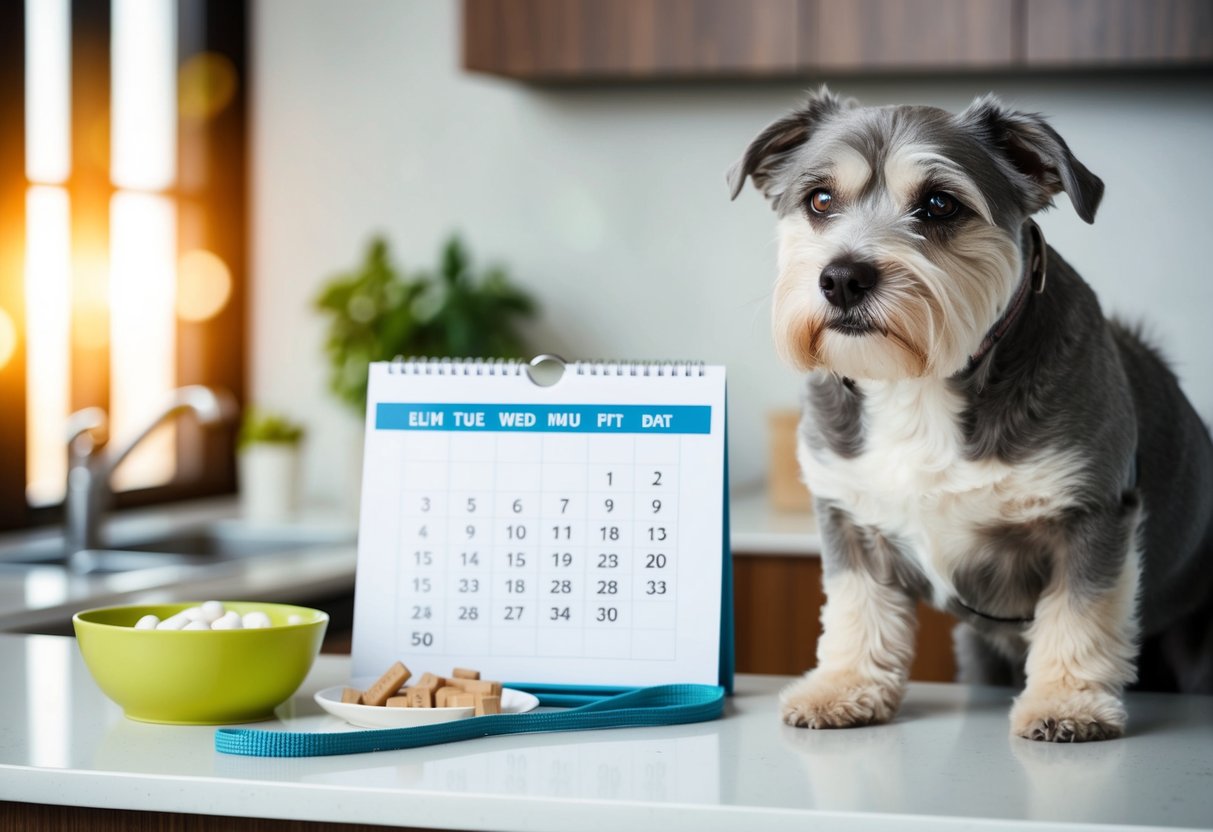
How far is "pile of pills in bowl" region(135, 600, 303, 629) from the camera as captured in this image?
1.25 metres

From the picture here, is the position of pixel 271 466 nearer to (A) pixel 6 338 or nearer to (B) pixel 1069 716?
(A) pixel 6 338

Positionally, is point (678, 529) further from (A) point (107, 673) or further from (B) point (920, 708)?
(A) point (107, 673)

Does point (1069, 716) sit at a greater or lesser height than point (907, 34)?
lesser

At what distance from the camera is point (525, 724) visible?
122cm

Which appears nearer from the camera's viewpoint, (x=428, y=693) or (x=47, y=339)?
(x=428, y=693)

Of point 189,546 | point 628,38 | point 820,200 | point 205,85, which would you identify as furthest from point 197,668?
point 205,85

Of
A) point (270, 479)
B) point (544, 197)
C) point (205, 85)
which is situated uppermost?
point (205, 85)

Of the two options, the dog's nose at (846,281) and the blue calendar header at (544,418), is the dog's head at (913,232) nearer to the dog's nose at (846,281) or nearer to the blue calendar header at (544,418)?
the dog's nose at (846,281)

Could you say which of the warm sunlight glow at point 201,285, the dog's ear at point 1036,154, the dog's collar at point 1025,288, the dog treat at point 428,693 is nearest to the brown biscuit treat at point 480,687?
the dog treat at point 428,693

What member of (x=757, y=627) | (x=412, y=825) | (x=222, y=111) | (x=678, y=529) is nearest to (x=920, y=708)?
Answer: (x=678, y=529)

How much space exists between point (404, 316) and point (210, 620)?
208cm

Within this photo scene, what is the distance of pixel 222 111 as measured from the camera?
365 cm

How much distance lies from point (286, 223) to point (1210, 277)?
2.30 meters

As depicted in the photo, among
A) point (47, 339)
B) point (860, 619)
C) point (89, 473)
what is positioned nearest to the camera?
point (860, 619)
